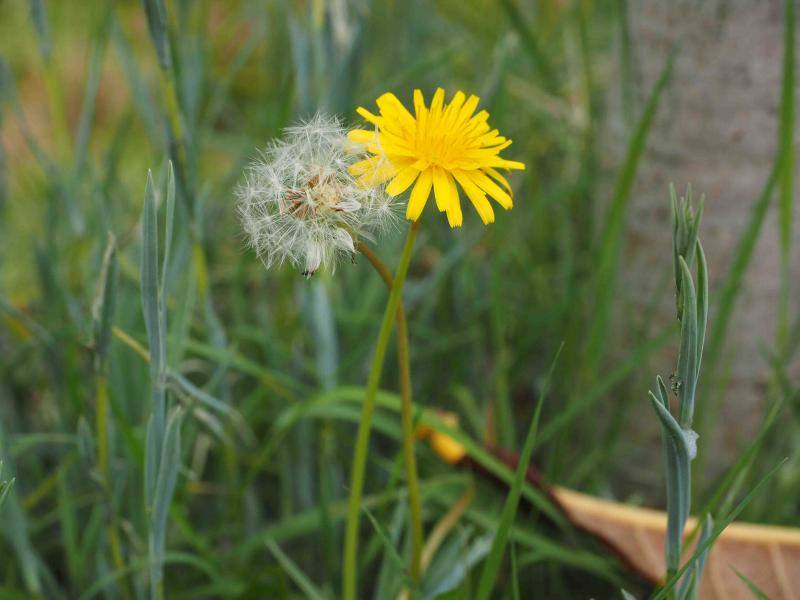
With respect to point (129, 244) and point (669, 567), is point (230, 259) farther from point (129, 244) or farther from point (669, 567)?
point (669, 567)

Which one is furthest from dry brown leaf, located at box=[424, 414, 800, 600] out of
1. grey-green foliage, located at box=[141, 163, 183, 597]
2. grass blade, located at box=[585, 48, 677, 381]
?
grey-green foliage, located at box=[141, 163, 183, 597]

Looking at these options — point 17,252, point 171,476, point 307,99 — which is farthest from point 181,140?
point 17,252

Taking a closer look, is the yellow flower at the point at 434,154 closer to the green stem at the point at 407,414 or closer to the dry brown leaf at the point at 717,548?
the green stem at the point at 407,414

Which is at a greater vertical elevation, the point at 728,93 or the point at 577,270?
the point at 728,93

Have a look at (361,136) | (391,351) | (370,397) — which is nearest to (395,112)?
(361,136)

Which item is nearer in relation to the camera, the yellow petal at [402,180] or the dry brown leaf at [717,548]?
the yellow petal at [402,180]

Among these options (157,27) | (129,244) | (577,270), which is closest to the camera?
(157,27)

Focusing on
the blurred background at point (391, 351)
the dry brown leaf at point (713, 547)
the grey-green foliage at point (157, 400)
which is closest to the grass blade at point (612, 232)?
the blurred background at point (391, 351)

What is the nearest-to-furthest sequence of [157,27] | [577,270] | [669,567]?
[669,567] < [157,27] < [577,270]
